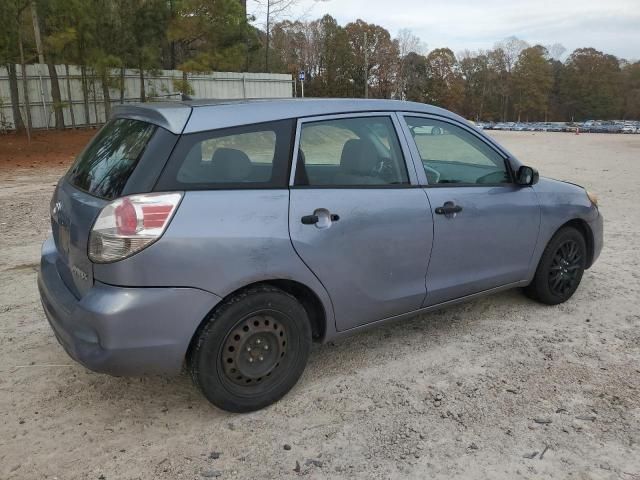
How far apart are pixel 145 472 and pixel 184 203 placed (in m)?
1.27

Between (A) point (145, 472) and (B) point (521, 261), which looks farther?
(B) point (521, 261)

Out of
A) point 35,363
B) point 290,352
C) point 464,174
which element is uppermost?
point 464,174

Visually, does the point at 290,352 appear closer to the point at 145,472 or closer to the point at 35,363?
the point at 145,472

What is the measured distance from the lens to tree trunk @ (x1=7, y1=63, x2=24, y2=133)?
17766 mm

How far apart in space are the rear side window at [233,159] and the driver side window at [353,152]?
170mm

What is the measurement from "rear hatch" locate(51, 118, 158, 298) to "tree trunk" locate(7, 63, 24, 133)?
17.0 m

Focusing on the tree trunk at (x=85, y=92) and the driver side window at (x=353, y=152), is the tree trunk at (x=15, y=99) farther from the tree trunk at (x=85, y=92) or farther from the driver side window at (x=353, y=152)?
the driver side window at (x=353, y=152)

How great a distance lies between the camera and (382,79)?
223 feet

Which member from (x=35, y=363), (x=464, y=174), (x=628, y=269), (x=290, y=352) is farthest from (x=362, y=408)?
(x=628, y=269)

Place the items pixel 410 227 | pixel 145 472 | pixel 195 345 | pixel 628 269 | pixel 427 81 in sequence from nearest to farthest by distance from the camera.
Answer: pixel 145 472 < pixel 195 345 < pixel 410 227 < pixel 628 269 < pixel 427 81

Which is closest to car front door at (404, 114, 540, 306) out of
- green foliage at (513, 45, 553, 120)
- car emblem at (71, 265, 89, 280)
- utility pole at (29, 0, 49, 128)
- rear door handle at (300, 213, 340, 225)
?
rear door handle at (300, 213, 340, 225)

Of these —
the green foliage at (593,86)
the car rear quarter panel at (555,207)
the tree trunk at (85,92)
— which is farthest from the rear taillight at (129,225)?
the green foliage at (593,86)

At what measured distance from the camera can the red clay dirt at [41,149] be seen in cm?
1455

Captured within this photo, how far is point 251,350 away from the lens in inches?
115
